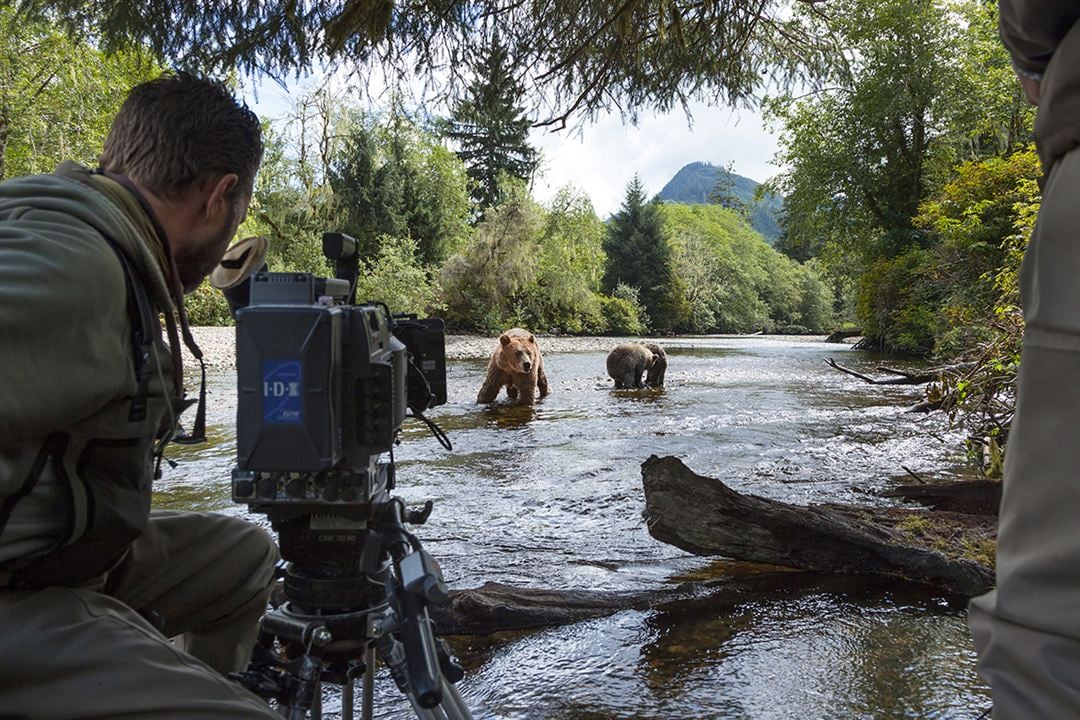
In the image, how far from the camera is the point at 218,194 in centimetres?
171

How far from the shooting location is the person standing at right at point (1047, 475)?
30.7 inches

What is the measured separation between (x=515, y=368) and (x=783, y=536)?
8.02 m

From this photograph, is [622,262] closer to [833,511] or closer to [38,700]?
[833,511]

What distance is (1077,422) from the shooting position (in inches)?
30.9

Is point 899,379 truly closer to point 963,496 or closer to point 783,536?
point 963,496

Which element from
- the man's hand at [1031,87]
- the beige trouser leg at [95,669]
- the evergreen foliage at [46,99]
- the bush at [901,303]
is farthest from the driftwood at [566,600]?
the bush at [901,303]

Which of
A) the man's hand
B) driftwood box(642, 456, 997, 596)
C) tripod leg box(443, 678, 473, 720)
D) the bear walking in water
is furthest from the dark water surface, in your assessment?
the bear walking in water

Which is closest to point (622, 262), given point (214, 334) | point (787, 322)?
point (787, 322)

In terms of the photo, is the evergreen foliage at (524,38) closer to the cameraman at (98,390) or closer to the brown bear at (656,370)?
the cameraman at (98,390)

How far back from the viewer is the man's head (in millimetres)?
1646

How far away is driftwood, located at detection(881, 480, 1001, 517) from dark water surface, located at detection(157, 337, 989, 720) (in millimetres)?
701

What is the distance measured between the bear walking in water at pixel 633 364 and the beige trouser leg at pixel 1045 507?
13.7 metres

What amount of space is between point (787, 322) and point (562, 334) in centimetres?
3153

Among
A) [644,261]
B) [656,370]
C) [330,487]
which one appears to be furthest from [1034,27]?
[644,261]
